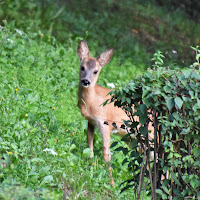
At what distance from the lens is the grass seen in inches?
196

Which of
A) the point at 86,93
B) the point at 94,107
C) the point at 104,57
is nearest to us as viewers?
the point at 94,107

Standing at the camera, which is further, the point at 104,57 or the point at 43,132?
the point at 104,57

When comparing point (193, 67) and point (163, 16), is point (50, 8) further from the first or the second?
point (193, 67)

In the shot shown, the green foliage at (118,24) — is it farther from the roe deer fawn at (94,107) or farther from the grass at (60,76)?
the roe deer fawn at (94,107)

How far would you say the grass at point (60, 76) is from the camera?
16.3ft

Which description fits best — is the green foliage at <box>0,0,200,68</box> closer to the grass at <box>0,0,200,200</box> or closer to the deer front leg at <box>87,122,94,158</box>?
the grass at <box>0,0,200,200</box>

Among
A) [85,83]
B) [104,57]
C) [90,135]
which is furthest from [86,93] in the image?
[104,57]

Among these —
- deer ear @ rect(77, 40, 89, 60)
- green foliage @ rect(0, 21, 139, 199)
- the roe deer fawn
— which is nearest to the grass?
green foliage @ rect(0, 21, 139, 199)

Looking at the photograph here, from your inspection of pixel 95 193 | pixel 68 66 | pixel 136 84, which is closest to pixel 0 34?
pixel 68 66

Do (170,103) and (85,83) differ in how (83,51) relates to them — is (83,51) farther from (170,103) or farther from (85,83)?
(170,103)

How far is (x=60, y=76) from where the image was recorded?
926cm

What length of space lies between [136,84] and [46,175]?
1.37 m

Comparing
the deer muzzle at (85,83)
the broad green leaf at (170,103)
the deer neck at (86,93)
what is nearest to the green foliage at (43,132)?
the deer neck at (86,93)

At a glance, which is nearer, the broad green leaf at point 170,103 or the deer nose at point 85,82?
the broad green leaf at point 170,103
